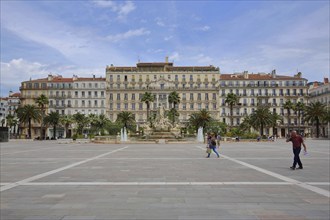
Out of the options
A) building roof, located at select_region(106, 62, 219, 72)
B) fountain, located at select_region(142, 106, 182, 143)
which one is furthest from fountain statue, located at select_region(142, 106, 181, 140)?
building roof, located at select_region(106, 62, 219, 72)

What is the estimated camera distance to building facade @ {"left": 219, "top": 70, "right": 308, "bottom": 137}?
95.1 meters

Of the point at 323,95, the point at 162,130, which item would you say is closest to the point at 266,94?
the point at 323,95

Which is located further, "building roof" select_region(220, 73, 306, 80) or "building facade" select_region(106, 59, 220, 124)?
"building facade" select_region(106, 59, 220, 124)

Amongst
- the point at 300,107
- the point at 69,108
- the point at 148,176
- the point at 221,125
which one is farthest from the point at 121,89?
the point at 148,176

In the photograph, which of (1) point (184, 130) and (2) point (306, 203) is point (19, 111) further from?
(2) point (306, 203)

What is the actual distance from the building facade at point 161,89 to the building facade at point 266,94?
154 inches

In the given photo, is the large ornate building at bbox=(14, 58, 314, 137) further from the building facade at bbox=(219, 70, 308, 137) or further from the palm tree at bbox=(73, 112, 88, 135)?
the palm tree at bbox=(73, 112, 88, 135)

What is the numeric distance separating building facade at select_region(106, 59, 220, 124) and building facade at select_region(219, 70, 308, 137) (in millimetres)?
3906

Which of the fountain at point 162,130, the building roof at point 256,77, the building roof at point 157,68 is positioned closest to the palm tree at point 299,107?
the building roof at point 256,77

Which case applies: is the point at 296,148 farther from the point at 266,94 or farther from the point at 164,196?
the point at 266,94

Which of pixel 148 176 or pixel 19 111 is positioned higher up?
pixel 19 111

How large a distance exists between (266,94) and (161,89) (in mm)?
31456

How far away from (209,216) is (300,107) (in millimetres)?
89445

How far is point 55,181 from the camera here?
1065 cm
